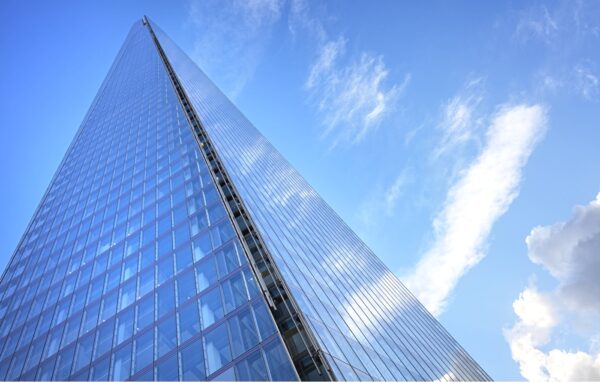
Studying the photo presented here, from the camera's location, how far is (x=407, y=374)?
23.2 m

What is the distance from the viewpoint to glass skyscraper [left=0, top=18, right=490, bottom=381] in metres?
15.3

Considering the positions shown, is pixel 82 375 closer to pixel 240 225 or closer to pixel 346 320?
pixel 240 225

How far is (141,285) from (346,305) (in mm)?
11695

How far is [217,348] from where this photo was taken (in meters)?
14.9

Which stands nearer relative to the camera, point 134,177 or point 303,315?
point 303,315

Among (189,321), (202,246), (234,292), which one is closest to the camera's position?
(234,292)

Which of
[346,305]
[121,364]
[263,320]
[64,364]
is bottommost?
[263,320]

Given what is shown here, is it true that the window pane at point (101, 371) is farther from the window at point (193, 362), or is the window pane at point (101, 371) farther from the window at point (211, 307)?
the window at point (211, 307)

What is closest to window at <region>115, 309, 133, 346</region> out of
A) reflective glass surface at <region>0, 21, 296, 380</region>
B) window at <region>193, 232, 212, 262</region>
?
reflective glass surface at <region>0, 21, 296, 380</region>

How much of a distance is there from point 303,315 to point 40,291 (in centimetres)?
2445

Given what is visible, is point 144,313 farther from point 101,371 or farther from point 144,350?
point 101,371

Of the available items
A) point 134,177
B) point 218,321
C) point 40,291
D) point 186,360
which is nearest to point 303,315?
point 218,321

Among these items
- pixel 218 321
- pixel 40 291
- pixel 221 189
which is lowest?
pixel 218 321

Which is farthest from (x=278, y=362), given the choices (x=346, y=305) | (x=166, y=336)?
(x=346, y=305)
